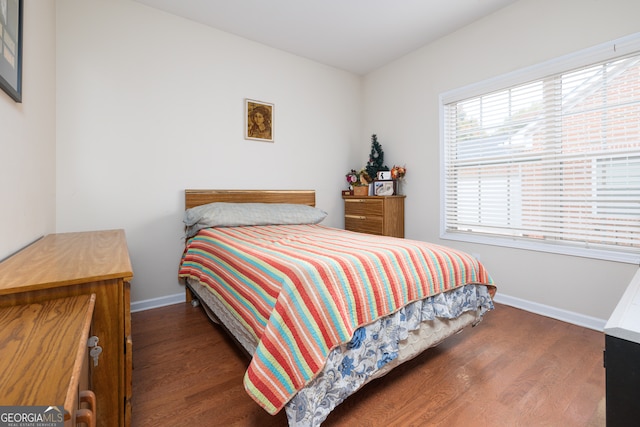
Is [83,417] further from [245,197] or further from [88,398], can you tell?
[245,197]

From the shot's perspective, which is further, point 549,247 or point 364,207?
point 364,207

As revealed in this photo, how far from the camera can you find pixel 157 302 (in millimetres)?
2629

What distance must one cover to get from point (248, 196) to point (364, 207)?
1361 mm

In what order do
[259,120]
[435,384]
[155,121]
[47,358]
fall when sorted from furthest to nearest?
1. [259,120]
2. [155,121]
3. [435,384]
4. [47,358]

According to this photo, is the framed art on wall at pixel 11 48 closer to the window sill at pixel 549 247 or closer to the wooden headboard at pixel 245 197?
the wooden headboard at pixel 245 197

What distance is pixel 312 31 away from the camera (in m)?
2.94

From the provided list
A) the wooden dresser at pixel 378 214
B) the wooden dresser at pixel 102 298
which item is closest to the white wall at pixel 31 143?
the wooden dresser at pixel 102 298

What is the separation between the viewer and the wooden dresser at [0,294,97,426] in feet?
1.65

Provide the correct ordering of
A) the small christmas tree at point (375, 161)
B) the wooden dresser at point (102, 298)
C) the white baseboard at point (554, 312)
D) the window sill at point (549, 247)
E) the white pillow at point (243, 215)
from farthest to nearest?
the small christmas tree at point (375, 161) < the white pillow at point (243, 215) < the white baseboard at point (554, 312) < the window sill at point (549, 247) < the wooden dresser at point (102, 298)

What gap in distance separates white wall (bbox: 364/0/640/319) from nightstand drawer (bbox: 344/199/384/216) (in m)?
0.41

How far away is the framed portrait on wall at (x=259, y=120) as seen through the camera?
3.09 metres

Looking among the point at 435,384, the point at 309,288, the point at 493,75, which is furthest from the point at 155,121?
the point at 493,75

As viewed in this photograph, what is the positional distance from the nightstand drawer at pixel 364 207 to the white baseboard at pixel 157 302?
2116mm

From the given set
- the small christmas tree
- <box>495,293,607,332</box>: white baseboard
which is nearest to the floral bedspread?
<box>495,293,607,332</box>: white baseboard
